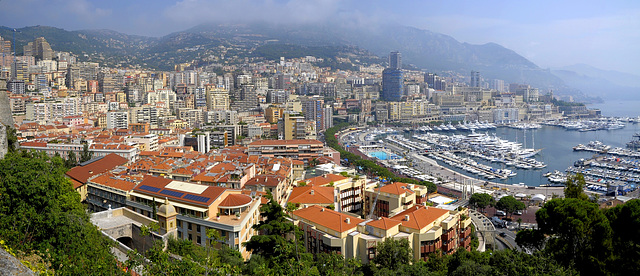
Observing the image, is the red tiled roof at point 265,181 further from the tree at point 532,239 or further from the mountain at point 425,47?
the mountain at point 425,47

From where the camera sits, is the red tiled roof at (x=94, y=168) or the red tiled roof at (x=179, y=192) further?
the red tiled roof at (x=94, y=168)

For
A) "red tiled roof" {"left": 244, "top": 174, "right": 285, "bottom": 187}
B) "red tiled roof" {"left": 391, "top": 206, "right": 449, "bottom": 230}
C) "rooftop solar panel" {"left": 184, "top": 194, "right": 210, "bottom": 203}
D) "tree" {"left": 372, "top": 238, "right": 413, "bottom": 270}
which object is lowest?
→ "tree" {"left": 372, "top": 238, "right": 413, "bottom": 270}

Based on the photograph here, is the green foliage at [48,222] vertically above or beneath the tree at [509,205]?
above

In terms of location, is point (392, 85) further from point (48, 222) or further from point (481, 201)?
point (48, 222)

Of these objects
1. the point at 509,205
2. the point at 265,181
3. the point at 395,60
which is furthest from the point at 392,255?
the point at 395,60

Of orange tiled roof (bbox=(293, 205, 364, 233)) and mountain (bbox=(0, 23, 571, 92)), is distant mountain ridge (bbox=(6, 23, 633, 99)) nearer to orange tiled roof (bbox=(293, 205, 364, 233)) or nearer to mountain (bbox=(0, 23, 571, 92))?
mountain (bbox=(0, 23, 571, 92))

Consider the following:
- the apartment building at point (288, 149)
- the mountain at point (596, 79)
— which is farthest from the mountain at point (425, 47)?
the apartment building at point (288, 149)

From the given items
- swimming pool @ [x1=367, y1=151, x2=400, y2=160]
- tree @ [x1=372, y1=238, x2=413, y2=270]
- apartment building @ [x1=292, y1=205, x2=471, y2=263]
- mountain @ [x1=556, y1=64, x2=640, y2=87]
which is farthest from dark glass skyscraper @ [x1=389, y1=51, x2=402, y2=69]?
mountain @ [x1=556, y1=64, x2=640, y2=87]
